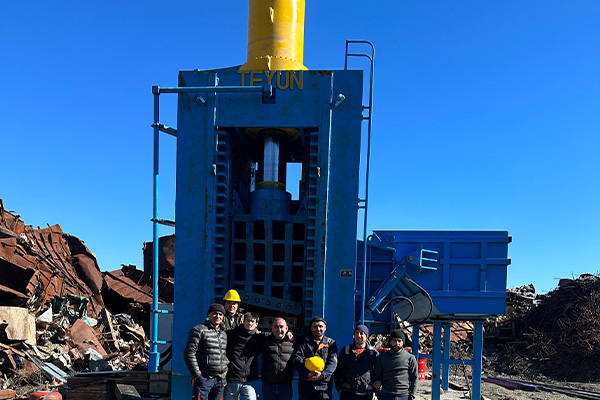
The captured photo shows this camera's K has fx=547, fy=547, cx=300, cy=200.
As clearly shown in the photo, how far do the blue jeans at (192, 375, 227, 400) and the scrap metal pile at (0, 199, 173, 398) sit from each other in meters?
6.31

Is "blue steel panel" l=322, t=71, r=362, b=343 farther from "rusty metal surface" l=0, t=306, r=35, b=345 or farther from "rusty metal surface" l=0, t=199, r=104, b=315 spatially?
"rusty metal surface" l=0, t=199, r=104, b=315

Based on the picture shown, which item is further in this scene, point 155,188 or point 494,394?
point 494,394

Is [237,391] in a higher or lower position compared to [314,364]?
lower

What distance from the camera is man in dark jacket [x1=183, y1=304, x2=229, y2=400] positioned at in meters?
5.88

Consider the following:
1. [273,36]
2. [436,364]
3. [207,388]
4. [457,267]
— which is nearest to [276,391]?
[207,388]

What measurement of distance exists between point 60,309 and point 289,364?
42.5ft

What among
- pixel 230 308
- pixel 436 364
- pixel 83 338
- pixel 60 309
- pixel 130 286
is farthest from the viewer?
pixel 130 286

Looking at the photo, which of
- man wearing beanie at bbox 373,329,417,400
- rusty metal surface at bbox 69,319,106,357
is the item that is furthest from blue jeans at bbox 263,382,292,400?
rusty metal surface at bbox 69,319,106,357

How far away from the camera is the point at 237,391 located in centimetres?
612

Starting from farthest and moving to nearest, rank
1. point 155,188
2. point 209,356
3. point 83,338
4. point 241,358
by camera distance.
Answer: point 83,338
point 155,188
point 241,358
point 209,356

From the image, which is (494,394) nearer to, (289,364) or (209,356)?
(289,364)

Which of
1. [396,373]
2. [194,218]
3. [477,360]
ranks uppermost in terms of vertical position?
[194,218]

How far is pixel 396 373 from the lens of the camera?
19.8 feet

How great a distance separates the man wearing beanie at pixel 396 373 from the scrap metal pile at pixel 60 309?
746 centimetres
